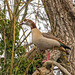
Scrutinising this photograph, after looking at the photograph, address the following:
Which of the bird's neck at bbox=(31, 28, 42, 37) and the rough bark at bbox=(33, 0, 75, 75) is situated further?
the rough bark at bbox=(33, 0, 75, 75)

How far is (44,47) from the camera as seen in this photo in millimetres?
3902

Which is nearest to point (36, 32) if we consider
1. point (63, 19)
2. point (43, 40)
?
point (43, 40)

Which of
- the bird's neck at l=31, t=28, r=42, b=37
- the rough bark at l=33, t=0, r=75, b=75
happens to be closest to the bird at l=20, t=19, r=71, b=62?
the bird's neck at l=31, t=28, r=42, b=37

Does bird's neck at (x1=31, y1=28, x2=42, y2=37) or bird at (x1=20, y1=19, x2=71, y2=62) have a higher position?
bird's neck at (x1=31, y1=28, x2=42, y2=37)

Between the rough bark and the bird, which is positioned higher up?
the rough bark

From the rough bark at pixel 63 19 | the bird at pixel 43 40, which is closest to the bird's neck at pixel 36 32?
the bird at pixel 43 40

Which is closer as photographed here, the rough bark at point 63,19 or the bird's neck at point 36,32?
the bird's neck at point 36,32

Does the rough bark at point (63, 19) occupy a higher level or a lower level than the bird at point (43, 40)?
higher

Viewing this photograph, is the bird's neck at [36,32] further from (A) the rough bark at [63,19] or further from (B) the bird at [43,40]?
(A) the rough bark at [63,19]

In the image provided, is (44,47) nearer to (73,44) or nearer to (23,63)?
(23,63)

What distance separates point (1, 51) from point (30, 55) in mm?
670

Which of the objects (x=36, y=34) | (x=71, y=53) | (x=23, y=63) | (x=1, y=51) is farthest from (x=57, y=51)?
(x=1, y=51)

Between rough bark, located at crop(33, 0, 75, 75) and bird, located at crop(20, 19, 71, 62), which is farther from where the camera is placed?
rough bark, located at crop(33, 0, 75, 75)

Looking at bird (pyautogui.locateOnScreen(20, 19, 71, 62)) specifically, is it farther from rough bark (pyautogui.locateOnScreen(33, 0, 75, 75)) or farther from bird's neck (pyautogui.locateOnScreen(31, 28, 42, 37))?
rough bark (pyautogui.locateOnScreen(33, 0, 75, 75))
